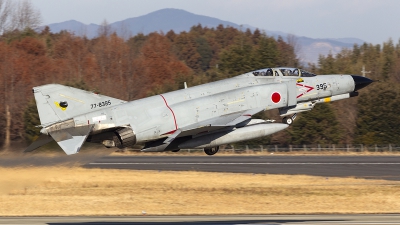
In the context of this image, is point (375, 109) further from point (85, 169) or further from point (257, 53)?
point (85, 169)

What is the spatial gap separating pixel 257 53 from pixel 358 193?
46436mm

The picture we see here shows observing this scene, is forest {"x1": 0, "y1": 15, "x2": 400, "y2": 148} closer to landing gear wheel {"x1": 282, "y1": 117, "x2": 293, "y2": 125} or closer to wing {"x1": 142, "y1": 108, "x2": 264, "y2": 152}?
wing {"x1": 142, "y1": 108, "x2": 264, "y2": 152}

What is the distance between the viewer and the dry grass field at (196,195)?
2973 cm

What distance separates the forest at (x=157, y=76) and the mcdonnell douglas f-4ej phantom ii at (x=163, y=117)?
23.8m

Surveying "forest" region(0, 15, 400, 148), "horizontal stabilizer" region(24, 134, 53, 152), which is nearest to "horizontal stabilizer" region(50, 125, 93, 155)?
"horizontal stabilizer" region(24, 134, 53, 152)

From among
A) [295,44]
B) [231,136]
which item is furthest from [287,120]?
[295,44]

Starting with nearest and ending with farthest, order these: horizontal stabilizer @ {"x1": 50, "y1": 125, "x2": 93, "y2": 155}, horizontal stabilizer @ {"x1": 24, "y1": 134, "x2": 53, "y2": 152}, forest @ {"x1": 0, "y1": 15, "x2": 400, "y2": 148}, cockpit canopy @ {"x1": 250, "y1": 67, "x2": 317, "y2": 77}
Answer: horizontal stabilizer @ {"x1": 50, "y1": 125, "x2": 93, "y2": 155}
horizontal stabilizer @ {"x1": 24, "y1": 134, "x2": 53, "y2": 152}
cockpit canopy @ {"x1": 250, "y1": 67, "x2": 317, "y2": 77}
forest @ {"x1": 0, "y1": 15, "x2": 400, "y2": 148}

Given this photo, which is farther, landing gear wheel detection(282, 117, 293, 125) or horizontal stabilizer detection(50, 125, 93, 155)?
landing gear wheel detection(282, 117, 293, 125)

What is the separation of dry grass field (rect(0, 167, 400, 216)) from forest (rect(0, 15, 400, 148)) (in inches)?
425

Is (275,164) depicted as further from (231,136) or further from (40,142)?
(40,142)

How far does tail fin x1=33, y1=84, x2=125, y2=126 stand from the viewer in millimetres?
20484

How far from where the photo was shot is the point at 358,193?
107ft

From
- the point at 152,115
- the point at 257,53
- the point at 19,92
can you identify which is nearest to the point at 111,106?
the point at 152,115

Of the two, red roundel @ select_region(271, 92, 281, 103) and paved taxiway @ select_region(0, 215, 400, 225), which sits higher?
red roundel @ select_region(271, 92, 281, 103)
